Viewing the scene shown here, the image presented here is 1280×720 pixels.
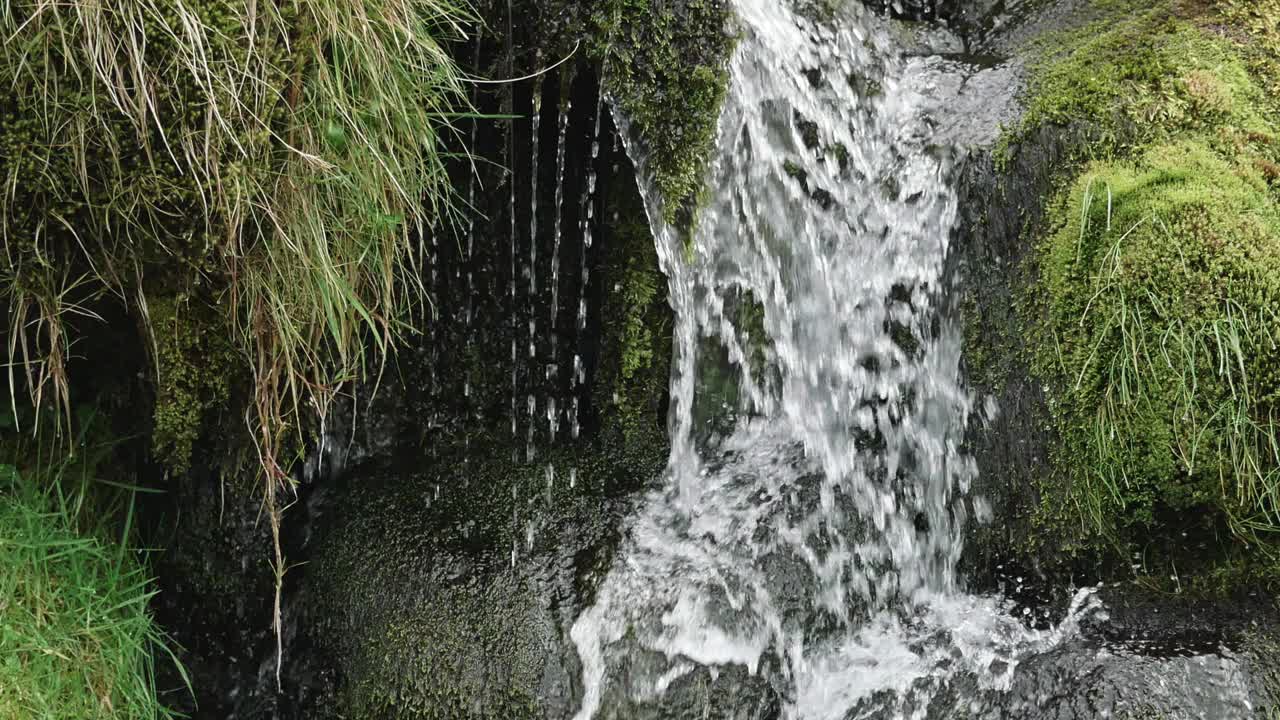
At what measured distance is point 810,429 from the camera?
326cm

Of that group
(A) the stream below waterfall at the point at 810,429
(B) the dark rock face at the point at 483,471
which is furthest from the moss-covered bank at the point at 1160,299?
(B) the dark rock face at the point at 483,471

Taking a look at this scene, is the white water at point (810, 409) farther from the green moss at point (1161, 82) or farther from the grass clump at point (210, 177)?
the grass clump at point (210, 177)

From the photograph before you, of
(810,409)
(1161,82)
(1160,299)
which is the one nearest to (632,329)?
(810,409)

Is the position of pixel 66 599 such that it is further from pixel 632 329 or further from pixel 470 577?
pixel 632 329

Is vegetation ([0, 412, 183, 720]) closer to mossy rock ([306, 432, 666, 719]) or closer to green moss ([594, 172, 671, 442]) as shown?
mossy rock ([306, 432, 666, 719])

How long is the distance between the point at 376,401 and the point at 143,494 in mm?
706

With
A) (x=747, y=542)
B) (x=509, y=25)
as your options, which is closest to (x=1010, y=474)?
(x=747, y=542)

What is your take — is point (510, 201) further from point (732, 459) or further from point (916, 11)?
point (916, 11)

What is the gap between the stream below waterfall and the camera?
110 inches

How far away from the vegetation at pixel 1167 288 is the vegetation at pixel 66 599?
8.09 ft

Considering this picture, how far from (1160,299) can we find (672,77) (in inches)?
55.1

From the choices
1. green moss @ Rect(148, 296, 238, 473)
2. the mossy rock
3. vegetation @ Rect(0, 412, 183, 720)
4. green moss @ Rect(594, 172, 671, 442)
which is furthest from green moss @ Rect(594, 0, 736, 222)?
vegetation @ Rect(0, 412, 183, 720)

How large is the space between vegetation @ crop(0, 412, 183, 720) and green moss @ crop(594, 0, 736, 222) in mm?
1728

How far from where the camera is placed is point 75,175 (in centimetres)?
217
